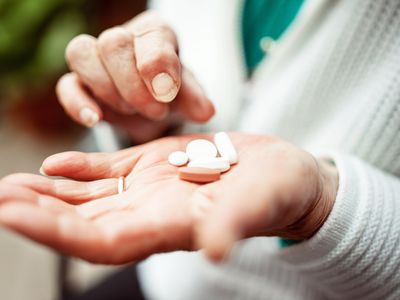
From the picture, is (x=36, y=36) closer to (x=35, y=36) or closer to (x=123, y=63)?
(x=35, y=36)

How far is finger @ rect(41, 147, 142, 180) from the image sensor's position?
455mm

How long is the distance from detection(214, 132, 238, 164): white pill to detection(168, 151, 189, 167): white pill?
0.05 meters

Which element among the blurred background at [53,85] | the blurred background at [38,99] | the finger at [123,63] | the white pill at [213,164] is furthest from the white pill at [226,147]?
the blurred background at [38,99]

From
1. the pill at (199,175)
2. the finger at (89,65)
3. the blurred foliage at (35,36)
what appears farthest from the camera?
the blurred foliage at (35,36)

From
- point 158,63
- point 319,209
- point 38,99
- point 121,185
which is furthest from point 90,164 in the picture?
point 38,99

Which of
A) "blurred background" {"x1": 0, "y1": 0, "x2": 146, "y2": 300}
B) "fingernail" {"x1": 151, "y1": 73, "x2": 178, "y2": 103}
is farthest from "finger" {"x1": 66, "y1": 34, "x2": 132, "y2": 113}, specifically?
"blurred background" {"x1": 0, "y1": 0, "x2": 146, "y2": 300}

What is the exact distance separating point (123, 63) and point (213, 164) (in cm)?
19

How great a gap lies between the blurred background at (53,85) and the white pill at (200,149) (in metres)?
0.22

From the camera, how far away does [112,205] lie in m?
0.40

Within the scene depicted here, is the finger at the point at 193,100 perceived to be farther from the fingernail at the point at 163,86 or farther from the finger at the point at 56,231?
the finger at the point at 56,231

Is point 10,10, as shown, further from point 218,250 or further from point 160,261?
point 218,250

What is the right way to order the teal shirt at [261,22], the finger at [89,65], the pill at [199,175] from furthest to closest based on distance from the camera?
the teal shirt at [261,22], the finger at [89,65], the pill at [199,175]

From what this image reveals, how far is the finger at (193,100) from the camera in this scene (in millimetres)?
576

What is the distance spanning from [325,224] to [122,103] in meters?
0.35
